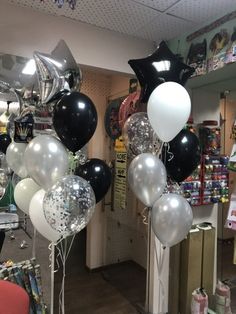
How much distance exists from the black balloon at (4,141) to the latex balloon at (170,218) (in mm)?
1360

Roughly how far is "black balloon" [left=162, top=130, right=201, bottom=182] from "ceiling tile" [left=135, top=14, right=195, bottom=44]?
3.50 feet

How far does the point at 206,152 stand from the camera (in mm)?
2482

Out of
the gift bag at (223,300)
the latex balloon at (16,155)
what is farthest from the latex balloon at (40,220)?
the gift bag at (223,300)

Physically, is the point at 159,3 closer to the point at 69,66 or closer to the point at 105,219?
the point at 69,66

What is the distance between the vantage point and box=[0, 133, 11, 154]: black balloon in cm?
221

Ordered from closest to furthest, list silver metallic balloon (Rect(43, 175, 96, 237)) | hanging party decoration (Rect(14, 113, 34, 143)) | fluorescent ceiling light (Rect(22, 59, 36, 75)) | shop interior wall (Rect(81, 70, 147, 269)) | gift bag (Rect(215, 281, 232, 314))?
1. silver metallic balloon (Rect(43, 175, 96, 237))
2. hanging party decoration (Rect(14, 113, 34, 143))
3. fluorescent ceiling light (Rect(22, 59, 36, 75))
4. gift bag (Rect(215, 281, 232, 314))
5. shop interior wall (Rect(81, 70, 147, 269))

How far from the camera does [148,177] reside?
1.55m

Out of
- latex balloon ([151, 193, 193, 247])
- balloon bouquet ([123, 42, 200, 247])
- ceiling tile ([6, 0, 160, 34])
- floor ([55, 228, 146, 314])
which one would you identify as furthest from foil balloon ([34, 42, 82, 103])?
floor ([55, 228, 146, 314])

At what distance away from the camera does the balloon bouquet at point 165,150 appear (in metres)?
1.53

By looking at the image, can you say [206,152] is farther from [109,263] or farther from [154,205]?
[109,263]

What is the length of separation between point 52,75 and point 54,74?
0.04 ft

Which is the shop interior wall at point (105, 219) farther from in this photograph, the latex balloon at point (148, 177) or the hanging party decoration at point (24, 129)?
the latex balloon at point (148, 177)

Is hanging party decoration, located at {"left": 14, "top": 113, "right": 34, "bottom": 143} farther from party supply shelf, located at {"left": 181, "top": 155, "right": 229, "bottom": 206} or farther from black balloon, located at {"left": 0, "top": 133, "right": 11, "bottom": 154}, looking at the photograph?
party supply shelf, located at {"left": 181, "top": 155, "right": 229, "bottom": 206}

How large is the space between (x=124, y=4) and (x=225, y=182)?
179 centimetres
